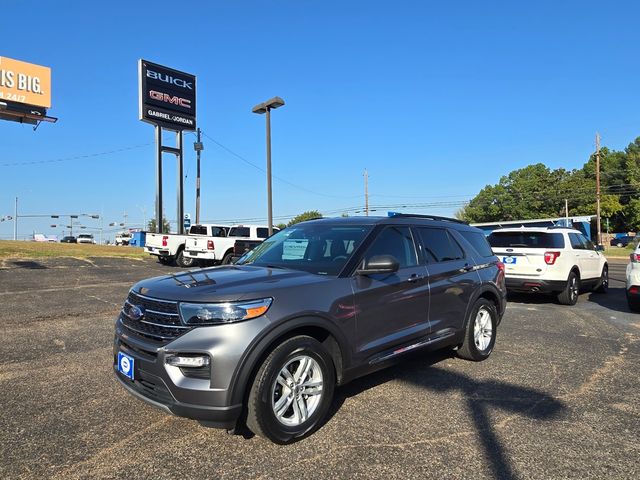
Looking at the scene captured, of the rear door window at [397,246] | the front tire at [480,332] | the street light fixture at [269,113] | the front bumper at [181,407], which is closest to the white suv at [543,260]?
the front tire at [480,332]

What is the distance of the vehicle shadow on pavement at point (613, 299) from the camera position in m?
9.95

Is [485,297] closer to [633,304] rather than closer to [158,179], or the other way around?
[633,304]

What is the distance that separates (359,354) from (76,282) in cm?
1149

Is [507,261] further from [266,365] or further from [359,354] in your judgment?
[266,365]

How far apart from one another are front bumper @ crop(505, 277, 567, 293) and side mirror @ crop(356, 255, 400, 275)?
706 centimetres

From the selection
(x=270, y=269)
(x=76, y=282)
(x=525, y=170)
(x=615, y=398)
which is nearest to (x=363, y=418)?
(x=270, y=269)

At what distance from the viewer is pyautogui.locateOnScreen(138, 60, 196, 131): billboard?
2945 cm

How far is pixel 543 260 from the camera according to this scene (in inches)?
389

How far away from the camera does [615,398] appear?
14.4 feet

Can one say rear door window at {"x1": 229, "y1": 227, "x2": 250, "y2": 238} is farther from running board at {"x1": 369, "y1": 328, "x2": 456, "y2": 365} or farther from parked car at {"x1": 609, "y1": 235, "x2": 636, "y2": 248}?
parked car at {"x1": 609, "y1": 235, "x2": 636, "y2": 248}

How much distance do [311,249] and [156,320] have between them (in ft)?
5.36

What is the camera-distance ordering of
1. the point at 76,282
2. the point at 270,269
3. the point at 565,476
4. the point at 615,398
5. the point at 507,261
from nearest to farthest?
the point at 565,476, the point at 270,269, the point at 615,398, the point at 507,261, the point at 76,282

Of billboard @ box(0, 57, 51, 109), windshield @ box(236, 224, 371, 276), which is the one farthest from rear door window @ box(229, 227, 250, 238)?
billboard @ box(0, 57, 51, 109)

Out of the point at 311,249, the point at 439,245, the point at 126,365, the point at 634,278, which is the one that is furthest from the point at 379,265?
the point at 634,278
